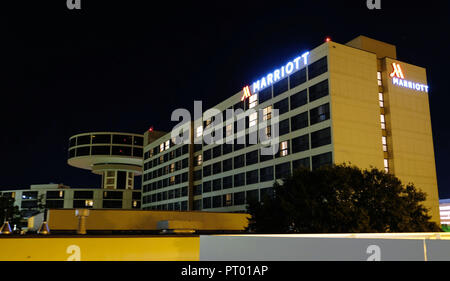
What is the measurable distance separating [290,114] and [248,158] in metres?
13.5

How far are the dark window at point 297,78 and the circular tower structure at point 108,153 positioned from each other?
87.6 meters

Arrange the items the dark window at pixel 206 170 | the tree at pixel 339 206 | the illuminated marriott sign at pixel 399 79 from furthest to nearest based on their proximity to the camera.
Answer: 1. the dark window at pixel 206 170
2. the illuminated marriott sign at pixel 399 79
3. the tree at pixel 339 206

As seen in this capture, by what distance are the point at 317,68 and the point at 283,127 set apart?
36.4 ft

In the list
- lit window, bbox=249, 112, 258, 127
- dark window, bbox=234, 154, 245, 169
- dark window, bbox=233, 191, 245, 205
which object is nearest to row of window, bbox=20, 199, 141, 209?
dark window, bbox=233, 191, 245, 205

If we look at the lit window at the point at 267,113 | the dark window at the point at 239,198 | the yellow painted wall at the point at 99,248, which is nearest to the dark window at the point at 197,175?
the dark window at the point at 239,198

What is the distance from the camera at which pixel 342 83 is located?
58.9 meters

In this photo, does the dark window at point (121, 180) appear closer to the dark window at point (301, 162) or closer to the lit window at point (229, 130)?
the lit window at point (229, 130)

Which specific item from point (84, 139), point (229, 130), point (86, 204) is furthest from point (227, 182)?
point (86, 204)

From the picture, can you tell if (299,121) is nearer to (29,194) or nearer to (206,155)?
(206,155)

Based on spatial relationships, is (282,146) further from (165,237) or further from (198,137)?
(165,237)

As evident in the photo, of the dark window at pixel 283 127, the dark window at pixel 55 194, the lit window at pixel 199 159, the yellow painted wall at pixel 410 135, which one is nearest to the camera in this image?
the yellow painted wall at pixel 410 135

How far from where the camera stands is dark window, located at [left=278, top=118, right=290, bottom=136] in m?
66.1

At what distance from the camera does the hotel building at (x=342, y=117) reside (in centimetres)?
5825
